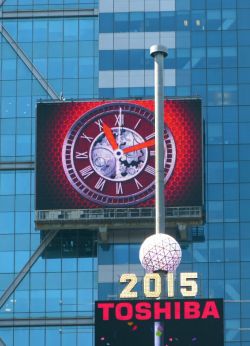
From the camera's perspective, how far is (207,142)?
117m

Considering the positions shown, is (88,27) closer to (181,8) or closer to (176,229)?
(181,8)

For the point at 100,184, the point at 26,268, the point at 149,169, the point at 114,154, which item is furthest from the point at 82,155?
the point at 26,268

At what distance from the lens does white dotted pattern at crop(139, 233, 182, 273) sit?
161ft

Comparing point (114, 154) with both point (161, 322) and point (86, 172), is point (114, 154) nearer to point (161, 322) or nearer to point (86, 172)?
point (86, 172)

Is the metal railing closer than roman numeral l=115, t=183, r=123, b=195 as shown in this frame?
Yes

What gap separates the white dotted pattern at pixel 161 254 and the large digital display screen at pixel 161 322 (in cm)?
161

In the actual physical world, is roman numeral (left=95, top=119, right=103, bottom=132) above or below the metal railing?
above

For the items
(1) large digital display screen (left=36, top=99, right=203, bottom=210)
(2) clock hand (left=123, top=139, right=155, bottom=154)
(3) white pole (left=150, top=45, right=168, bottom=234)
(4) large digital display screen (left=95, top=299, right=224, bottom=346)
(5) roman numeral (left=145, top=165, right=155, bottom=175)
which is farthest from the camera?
(2) clock hand (left=123, top=139, right=155, bottom=154)

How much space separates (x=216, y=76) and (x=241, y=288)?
16.7 metres

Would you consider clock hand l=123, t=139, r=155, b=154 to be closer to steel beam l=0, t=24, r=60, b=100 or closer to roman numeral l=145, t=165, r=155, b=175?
roman numeral l=145, t=165, r=155, b=175

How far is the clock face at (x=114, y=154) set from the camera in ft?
370

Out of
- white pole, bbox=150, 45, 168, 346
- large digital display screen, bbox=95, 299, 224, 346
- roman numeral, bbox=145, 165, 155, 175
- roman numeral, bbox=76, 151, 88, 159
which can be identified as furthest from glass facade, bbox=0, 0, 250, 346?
white pole, bbox=150, 45, 168, 346

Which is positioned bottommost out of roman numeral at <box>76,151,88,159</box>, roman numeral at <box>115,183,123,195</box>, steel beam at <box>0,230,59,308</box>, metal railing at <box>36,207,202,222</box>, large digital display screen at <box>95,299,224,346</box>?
large digital display screen at <box>95,299,224,346</box>

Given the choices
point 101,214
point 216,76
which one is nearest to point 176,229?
point 101,214
